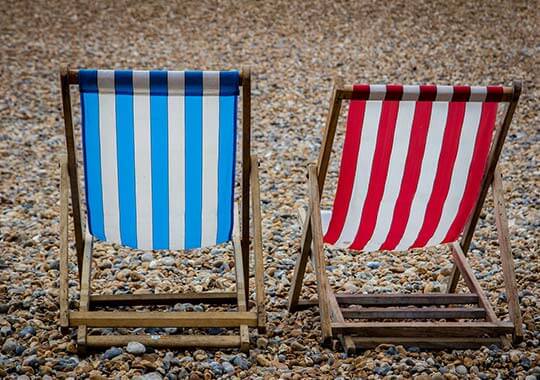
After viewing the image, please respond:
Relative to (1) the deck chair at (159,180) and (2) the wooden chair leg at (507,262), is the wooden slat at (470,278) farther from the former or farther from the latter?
(1) the deck chair at (159,180)

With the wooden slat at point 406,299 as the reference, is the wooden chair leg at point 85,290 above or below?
above

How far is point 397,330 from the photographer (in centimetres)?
267

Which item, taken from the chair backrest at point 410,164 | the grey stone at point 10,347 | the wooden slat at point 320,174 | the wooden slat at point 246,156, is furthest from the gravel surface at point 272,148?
the chair backrest at point 410,164

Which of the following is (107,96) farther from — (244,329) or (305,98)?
(305,98)

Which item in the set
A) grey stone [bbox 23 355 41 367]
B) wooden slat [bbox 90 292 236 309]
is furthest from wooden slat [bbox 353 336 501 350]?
grey stone [bbox 23 355 41 367]

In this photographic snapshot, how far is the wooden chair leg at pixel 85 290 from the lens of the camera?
2.54 meters

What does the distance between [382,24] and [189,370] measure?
22.3 ft

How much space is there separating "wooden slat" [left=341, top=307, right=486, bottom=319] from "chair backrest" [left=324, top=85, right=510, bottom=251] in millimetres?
271

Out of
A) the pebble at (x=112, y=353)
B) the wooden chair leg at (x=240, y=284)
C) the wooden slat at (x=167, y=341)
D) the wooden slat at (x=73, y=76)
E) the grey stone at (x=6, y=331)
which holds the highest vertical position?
the wooden slat at (x=73, y=76)

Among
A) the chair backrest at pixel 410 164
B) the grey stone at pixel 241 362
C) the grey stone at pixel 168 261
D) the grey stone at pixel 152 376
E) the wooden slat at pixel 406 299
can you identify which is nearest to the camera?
the grey stone at pixel 152 376

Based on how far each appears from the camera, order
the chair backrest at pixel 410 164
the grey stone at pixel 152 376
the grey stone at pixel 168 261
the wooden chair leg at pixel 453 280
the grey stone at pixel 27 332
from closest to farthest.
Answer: the grey stone at pixel 152 376 < the chair backrest at pixel 410 164 < the grey stone at pixel 27 332 < the wooden chair leg at pixel 453 280 < the grey stone at pixel 168 261

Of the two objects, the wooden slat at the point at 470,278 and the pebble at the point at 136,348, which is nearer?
the pebble at the point at 136,348

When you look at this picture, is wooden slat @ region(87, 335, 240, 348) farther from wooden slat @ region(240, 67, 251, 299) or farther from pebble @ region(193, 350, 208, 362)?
wooden slat @ region(240, 67, 251, 299)

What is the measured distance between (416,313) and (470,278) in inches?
11.8
